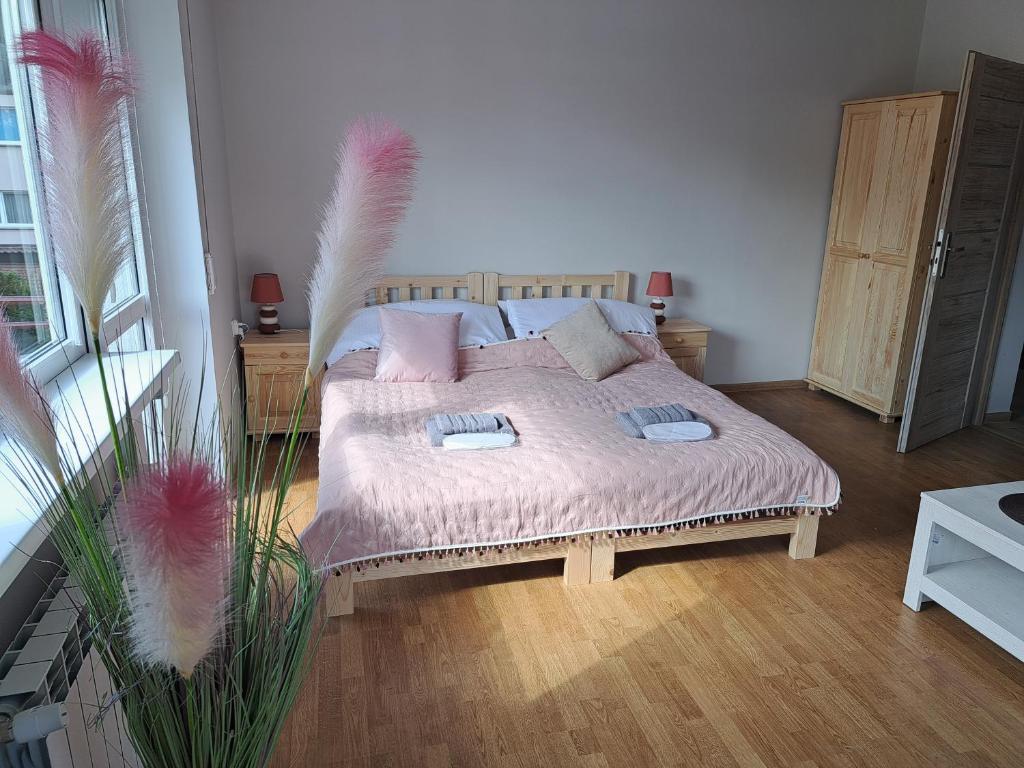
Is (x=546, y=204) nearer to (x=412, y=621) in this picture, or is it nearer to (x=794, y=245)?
(x=794, y=245)

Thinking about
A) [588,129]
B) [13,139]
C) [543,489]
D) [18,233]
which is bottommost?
[543,489]

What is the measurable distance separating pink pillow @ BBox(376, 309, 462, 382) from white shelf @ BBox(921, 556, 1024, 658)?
2.18 meters

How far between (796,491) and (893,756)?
1.00 meters

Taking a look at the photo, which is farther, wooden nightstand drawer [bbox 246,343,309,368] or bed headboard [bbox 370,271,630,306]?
bed headboard [bbox 370,271,630,306]

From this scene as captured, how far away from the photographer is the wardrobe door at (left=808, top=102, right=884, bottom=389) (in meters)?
4.41

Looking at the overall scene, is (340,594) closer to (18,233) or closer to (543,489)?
(543,489)

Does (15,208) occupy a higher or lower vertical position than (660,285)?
higher

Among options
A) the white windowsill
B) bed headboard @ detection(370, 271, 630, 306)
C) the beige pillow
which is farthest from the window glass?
the beige pillow

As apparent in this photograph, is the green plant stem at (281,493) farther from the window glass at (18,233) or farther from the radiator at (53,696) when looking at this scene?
the window glass at (18,233)

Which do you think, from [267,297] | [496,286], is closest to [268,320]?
[267,297]

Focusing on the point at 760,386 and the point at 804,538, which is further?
the point at 760,386

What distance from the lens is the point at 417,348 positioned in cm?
353

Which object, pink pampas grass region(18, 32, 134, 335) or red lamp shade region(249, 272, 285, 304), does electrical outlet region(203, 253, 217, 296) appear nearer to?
red lamp shade region(249, 272, 285, 304)

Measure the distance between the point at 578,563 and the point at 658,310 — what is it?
2281 mm
